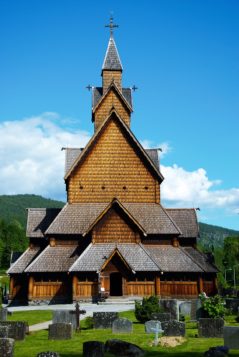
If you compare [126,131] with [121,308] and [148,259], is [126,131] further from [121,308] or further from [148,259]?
[121,308]

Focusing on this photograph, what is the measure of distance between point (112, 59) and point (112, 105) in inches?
201

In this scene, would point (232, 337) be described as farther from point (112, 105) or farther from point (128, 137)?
point (112, 105)

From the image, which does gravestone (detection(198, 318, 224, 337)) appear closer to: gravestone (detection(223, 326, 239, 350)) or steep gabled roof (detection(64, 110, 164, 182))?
gravestone (detection(223, 326, 239, 350))

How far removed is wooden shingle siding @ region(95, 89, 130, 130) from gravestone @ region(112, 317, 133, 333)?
24.2 meters

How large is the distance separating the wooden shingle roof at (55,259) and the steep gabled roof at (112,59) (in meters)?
17.2

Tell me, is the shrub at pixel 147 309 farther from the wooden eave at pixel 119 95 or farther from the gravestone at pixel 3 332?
the wooden eave at pixel 119 95

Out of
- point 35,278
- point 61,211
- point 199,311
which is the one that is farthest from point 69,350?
point 61,211

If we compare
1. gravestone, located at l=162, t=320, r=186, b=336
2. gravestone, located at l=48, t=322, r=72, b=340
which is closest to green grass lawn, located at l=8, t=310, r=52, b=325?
gravestone, located at l=48, t=322, r=72, b=340

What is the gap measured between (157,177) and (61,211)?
8323 mm

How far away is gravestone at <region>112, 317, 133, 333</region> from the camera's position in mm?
18266

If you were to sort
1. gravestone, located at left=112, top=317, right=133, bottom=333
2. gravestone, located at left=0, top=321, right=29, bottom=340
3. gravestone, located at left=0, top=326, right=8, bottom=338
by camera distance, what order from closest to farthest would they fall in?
gravestone, located at left=0, top=326, right=8, bottom=338 < gravestone, located at left=0, top=321, right=29, bottom=340 < gravestone, located at left=112, top=317, right=133, bottom=333

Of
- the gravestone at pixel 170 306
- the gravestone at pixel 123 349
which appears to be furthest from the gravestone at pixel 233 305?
the gravestone at pixel 123 349

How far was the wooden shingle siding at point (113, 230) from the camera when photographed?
3361 cm

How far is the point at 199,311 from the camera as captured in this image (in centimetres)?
2111
